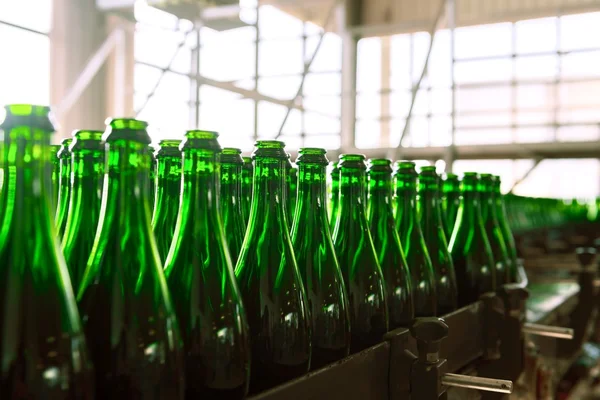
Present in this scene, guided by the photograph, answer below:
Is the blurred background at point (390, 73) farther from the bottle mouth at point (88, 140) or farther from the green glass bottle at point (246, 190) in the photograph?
the bottle mouth at point (88, 140)

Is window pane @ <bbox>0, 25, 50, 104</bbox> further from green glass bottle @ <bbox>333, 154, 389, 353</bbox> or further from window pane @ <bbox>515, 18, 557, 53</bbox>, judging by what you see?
window pane @ <bbox>515, 18, 557, 53</bbox>

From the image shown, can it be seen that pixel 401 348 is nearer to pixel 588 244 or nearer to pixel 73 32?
pixel 588 244

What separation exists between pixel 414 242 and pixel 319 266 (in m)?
0.23

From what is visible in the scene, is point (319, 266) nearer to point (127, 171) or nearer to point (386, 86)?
point (127, 171)

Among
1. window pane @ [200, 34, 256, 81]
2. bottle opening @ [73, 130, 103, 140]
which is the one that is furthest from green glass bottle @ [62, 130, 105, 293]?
window pane @ [200, 34, 256, 81]

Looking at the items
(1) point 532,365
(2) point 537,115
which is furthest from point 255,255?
(2) point 537,115

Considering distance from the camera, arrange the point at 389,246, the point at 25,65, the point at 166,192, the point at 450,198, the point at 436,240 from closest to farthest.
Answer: the point at 166,192 → the point at 389,246 → the point at 436,240 → the point at 450,198 → the point at 25,65

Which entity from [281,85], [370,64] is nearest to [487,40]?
[370,64]

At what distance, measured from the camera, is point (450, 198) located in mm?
996

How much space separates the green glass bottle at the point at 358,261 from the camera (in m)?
0.61

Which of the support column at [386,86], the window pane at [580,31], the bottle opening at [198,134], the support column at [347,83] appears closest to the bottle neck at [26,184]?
the bottle opening at [198,134]

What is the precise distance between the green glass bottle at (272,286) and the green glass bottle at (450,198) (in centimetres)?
50

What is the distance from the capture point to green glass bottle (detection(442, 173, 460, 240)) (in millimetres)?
976

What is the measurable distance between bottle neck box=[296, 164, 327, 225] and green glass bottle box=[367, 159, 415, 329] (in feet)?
0.36
